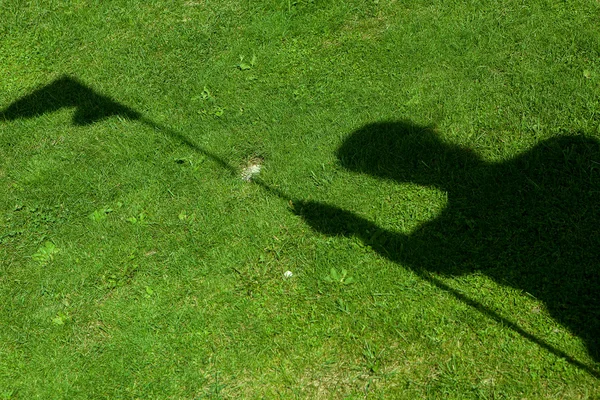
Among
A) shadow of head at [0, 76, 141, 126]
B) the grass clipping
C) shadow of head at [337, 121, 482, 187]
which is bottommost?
shadow of head at [0, 76, 141, 126]

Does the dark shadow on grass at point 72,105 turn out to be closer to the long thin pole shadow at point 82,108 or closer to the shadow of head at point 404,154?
the long thin pole shadow at point 82,108

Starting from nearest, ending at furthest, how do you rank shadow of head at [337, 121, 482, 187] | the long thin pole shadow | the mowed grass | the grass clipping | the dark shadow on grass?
the mowed grass
shadow of head at [337, 121, 482, 187]
the grass clipping
the long thin pole shadow
the dark shadow on grass

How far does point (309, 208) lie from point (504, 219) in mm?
1521

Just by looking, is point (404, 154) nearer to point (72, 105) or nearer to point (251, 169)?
point (251, 169)

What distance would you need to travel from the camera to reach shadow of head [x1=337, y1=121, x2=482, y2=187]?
544 cm

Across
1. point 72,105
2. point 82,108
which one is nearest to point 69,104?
point 72,105

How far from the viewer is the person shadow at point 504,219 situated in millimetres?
4527

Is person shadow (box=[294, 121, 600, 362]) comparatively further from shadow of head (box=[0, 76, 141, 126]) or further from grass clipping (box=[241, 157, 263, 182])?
shadow of head (box=[0, 76, 141, 126])

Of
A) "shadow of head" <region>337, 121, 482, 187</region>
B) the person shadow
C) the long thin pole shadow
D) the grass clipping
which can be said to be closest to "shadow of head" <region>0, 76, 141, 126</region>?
the long thin pole shadow

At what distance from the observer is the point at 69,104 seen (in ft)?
23.9

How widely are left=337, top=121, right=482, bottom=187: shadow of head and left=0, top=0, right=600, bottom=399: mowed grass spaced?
0.06 ft

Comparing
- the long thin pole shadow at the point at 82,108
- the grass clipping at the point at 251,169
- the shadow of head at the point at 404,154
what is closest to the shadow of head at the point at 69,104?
the long thin pole shadow at the point at 82,108

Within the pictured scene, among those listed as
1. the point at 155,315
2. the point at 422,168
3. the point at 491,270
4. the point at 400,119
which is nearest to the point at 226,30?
the point at 400,119

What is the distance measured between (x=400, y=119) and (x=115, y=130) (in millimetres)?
2840
